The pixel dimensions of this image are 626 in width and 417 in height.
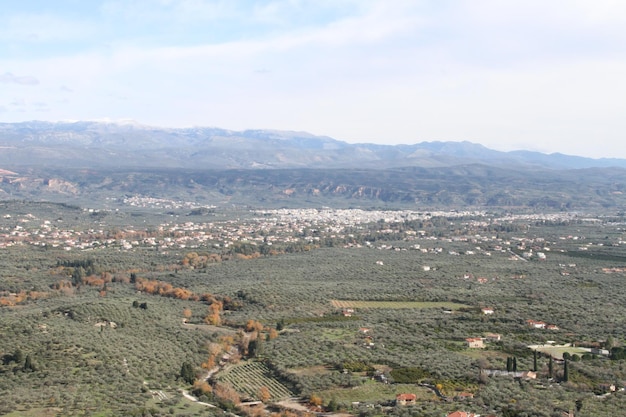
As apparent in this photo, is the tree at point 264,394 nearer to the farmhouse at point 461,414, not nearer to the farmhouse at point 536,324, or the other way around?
the farmhouse at point 461,414

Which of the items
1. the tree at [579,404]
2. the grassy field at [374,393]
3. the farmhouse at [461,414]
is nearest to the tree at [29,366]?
the grassy field at [374,393]

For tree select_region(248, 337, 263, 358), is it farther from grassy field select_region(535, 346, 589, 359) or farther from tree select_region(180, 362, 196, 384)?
grassy field select_region(535, 346, 589, 359)

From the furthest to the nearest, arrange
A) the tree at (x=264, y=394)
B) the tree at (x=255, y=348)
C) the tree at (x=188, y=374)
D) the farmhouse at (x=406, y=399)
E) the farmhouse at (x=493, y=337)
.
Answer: the farmhouse at (x=493, y=337) < the tree at (x=255, y=348) < the tree at (x=188, y=374) < the tree at (x=264, y=394) < the farmhouse at (x=406, y=399)

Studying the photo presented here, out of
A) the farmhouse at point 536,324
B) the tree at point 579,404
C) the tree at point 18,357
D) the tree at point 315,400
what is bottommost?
the tree at point 315,400

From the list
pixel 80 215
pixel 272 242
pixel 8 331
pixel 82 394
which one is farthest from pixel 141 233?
pixel 82 394

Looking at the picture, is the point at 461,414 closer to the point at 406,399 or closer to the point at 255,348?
the point at 406,399

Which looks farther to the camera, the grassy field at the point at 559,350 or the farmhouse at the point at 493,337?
the farmhouse at the point at 493,337

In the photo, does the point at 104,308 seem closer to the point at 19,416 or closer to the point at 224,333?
the point at 224,333
